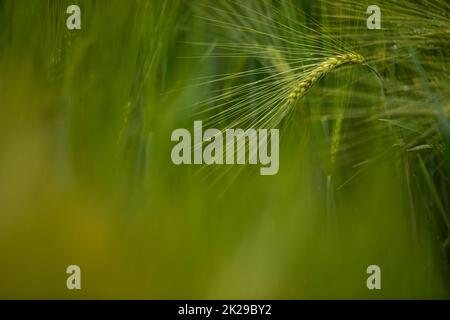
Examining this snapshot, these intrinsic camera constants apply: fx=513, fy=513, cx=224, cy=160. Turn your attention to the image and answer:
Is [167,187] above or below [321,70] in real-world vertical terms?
below

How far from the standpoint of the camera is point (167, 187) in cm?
124

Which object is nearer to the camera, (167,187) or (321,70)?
(321,70)

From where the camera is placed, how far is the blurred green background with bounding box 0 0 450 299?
1.23m

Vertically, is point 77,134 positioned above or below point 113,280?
above

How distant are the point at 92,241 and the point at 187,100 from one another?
1.36ft

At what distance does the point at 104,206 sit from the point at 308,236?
1.64 feet

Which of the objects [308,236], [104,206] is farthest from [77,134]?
[308,236]

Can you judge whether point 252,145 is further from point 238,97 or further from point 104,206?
point 104,206

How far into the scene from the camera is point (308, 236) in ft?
4.09

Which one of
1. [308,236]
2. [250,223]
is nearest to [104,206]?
[250,223]

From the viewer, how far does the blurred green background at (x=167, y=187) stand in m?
1.23

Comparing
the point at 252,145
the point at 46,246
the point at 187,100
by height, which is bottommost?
the point at 46,246
